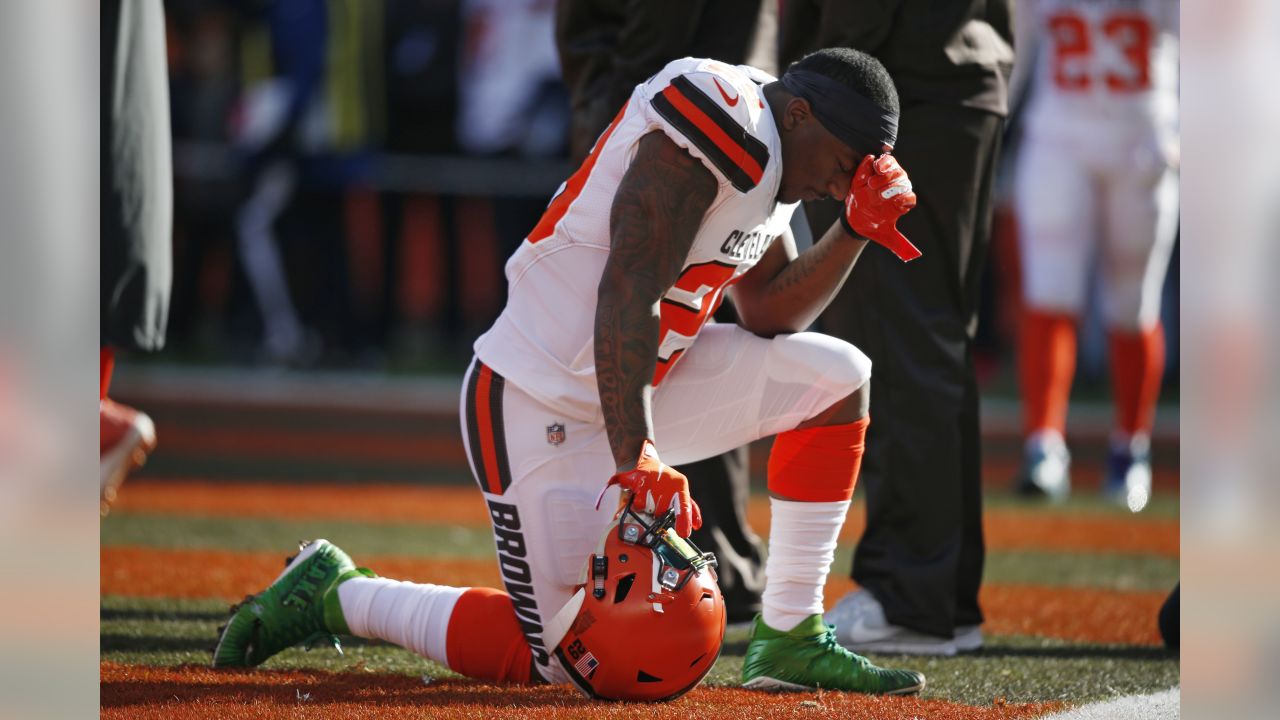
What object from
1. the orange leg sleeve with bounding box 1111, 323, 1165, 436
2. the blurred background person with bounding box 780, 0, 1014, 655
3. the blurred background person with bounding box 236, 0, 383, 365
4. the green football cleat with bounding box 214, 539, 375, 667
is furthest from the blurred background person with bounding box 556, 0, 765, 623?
the blurred background person with bounding box 236, 0, 383, 365

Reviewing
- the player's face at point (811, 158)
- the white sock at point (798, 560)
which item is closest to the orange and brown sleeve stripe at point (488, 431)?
the white sock at point (798, 560)

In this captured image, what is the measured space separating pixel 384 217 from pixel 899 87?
1069 cm

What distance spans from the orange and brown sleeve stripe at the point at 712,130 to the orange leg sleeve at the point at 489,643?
3.17ft

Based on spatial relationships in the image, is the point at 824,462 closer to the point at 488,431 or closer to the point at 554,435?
the point at 554,435

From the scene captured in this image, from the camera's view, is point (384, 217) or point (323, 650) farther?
point (384, 217)

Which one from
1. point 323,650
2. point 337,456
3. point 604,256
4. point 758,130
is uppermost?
point 758,130

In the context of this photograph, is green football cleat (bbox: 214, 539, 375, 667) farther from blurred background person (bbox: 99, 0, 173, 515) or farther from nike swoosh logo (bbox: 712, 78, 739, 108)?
nike swoosh logo (bbox: 712, 78, 739, 108)

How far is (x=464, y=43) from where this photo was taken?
1359cm

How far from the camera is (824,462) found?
317 centimetres

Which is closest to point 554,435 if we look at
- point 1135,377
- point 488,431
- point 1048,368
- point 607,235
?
point 488,431

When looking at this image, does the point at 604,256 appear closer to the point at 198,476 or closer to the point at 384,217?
the point at 198,476

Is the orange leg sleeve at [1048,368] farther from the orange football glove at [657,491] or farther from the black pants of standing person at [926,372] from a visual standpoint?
the orange football glove at [657,491]

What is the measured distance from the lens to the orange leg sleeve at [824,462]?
3.17 metres
